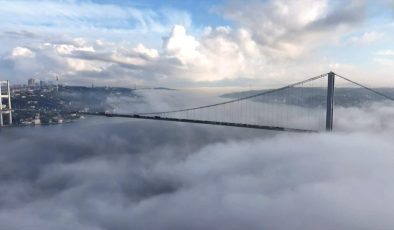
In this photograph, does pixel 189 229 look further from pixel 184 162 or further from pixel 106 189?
pixel 184 162

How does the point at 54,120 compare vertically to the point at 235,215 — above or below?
above

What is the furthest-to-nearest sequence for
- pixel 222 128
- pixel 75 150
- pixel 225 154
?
pixel 222 128 < pixel 75 150 < pixel 225 154

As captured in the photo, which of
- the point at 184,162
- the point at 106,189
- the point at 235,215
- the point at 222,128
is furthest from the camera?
the point at 222,128

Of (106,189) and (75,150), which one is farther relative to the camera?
(75,150)

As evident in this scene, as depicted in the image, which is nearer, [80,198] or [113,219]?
[113,219]

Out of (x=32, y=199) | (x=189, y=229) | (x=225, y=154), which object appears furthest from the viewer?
(x=225, y=154)

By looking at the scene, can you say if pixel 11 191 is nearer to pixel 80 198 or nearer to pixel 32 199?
pixel 32 199

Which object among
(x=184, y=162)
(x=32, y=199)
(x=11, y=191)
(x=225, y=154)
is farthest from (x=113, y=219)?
(x=225, y=154)

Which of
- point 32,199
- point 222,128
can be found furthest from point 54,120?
point 32,199

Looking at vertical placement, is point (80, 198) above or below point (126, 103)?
below
